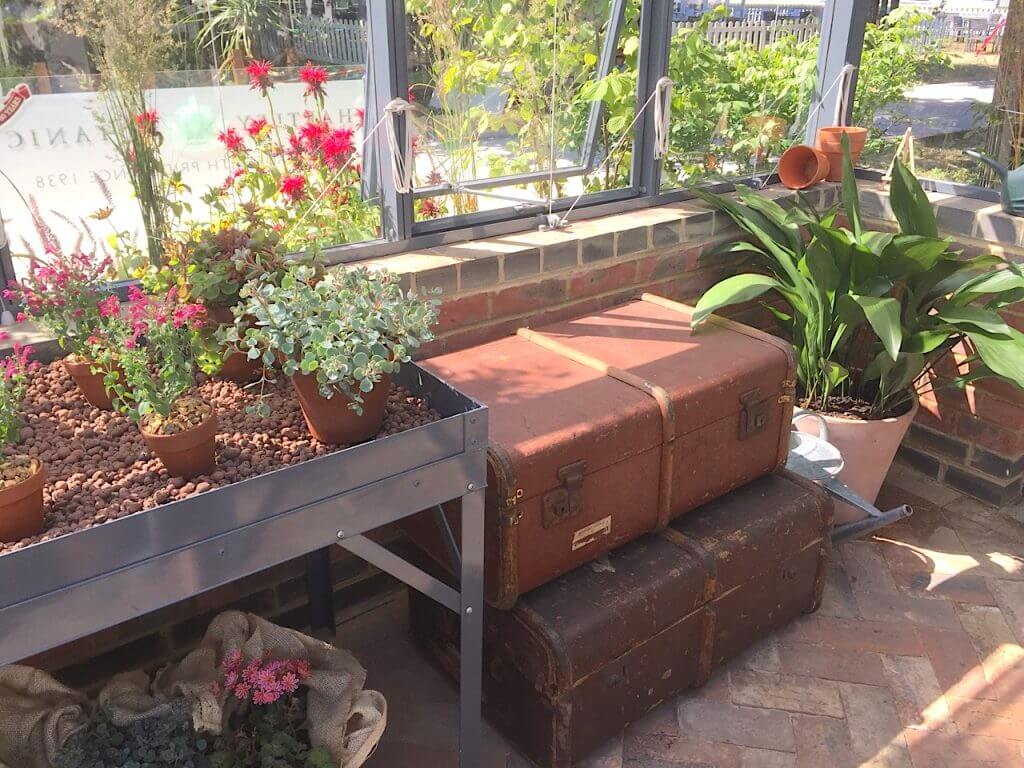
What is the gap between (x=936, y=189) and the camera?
3404mm

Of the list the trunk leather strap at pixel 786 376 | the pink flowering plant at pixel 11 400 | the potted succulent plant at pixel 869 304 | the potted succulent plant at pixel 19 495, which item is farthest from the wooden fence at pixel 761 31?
the potted succulent plant at pixel 19 495

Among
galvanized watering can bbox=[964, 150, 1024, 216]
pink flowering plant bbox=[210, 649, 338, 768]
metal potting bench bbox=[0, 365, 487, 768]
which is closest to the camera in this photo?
metal potting bench bbox=[0, 365, 487, 768]

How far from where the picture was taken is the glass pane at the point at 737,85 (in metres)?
3.02

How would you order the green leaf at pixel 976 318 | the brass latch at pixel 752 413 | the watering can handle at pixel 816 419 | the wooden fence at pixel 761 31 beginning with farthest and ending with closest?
the wooden fence at pixel 761 31, the watering can handle at pixel 816 419, the green leaf at pixel 976 318, the brass latch at pixel 752 413

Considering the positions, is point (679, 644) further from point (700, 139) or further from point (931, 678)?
point (700, 139)

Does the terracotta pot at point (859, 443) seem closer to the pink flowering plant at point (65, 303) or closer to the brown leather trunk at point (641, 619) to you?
the brown leather trunk at point (641, 619)

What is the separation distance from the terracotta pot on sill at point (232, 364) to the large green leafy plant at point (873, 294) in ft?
4.09

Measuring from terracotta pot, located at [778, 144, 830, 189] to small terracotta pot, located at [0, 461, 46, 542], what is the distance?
2.80m

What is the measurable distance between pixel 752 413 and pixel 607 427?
52 centimetres

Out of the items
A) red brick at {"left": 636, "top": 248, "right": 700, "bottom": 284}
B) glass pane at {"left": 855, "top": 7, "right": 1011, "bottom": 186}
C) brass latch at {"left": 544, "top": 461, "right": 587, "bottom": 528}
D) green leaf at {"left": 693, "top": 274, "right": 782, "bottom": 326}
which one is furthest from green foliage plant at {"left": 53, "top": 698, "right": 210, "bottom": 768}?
glass pane at {"left": 855, "top": 7, "right": 1011, "bottom": 186}

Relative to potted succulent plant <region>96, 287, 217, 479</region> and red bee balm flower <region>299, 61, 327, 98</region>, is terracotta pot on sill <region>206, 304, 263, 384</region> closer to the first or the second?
potted succulent plant <region>96, 287, 217, 479</region>

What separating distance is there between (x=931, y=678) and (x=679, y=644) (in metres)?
0.76

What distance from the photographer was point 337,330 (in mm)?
1567

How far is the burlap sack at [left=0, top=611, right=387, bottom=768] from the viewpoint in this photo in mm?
1744
